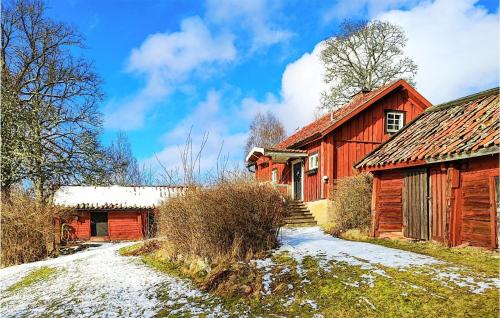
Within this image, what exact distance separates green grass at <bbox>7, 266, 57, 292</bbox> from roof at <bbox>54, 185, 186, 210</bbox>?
11956 mm

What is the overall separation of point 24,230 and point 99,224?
10.3 m

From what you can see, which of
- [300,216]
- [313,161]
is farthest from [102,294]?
[313,161]

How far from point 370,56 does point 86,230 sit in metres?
24.3

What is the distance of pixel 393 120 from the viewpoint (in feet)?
64.4

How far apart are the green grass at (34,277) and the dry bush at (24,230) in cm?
287

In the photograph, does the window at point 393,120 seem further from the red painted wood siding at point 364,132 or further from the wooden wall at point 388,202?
the wooden wall at point 388,202

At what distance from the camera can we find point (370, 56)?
99.7ft

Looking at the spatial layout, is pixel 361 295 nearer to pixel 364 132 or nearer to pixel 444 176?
pixel 444 176

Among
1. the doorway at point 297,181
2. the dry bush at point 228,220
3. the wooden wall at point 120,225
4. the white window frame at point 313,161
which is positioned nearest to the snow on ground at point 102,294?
the dry bush at point 228,220

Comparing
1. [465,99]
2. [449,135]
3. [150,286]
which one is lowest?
[150,286]

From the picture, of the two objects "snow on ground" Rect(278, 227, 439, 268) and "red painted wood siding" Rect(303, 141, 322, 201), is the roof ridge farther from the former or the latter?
"red painted wood siding" Rect(303, 141, 322, 201)

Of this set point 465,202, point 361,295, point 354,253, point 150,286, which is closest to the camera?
point 361,295

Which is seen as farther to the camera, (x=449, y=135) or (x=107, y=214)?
(x=107, y=214)

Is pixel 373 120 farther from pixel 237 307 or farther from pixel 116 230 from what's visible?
pixel 116 230
